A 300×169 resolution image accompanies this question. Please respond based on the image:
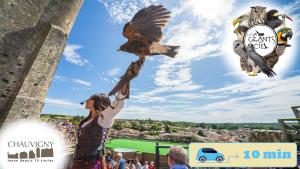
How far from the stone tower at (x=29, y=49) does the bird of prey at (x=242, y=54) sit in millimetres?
4503

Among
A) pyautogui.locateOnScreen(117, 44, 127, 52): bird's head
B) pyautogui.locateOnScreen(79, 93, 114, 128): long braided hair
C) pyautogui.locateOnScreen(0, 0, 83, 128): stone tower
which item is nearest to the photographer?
pyautogui.locateOnScreen(79, 93, 114, 128): long braided hair

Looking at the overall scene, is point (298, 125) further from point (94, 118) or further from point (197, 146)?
point (94, 118)

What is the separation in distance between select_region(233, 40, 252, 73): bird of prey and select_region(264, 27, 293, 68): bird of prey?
51 centimetres

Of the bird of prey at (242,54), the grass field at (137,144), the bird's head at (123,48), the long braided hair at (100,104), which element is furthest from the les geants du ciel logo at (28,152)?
the bird of prey at (242,54)

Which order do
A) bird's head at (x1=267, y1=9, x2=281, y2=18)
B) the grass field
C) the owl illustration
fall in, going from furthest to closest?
the grass field, the owl illustration, bird's head at (x1=267, y1=9, x2=281, y2=18)

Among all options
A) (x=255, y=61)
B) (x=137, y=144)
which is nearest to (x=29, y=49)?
(x=255, y=61)

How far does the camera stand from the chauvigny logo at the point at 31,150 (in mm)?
5250

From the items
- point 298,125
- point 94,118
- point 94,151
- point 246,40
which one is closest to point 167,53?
point 94,118

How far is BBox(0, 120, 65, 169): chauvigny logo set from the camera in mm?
5250

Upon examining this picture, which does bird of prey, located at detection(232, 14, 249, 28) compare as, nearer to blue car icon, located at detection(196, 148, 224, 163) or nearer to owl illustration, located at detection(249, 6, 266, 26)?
owl illustration, located at detection(249, 6, 266, 26)

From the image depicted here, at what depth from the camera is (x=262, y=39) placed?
7.53 m

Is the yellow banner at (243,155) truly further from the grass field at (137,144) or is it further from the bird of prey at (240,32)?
the grass field at (137,144)

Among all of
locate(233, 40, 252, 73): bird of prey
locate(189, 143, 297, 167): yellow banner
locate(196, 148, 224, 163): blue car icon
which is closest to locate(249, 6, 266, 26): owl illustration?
locate(233, 40, 252, 73): bird of prey

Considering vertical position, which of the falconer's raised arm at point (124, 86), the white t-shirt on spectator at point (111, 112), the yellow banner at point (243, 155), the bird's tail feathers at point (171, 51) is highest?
the bird's tail feathers at point (171, 51)
